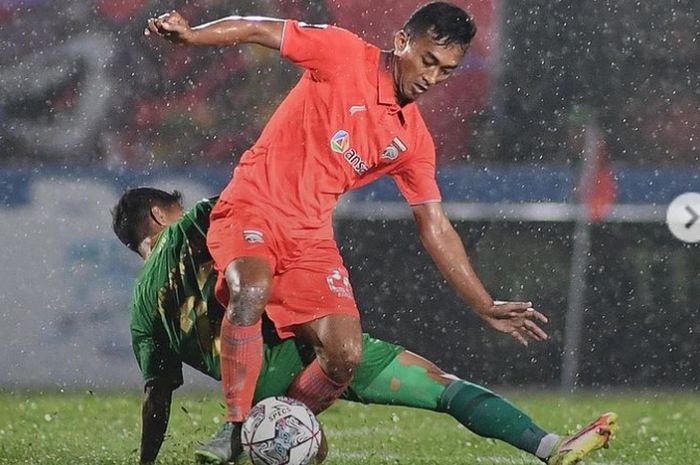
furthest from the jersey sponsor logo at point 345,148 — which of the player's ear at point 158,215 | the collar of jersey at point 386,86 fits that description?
the player's ear at point 158,215

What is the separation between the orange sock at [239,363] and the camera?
539 cm

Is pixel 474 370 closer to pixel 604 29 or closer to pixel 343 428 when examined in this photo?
pixel 343 428

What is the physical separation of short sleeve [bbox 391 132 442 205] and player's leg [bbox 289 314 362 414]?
0.59 m

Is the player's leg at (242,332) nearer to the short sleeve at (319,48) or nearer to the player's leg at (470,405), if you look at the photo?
the player's leg at (470,405)

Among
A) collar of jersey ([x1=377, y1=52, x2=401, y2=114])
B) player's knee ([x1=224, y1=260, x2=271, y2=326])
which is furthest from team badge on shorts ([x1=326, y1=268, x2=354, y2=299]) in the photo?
collar of jersey ([x1=377, y1=52, x2=401, y2=114])

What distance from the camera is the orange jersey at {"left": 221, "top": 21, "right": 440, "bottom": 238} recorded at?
5.72m

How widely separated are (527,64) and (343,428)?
3972mm

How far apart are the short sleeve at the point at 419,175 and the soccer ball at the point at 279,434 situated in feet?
3.47

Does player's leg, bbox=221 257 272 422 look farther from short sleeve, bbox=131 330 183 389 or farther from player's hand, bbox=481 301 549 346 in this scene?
player's hand, bbox=481 301 549 346

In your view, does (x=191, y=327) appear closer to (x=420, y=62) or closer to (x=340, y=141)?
(x=340, y=141)

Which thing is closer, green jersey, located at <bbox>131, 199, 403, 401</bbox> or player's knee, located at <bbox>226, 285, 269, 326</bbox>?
player's knee, located at <bbox>226, 285, 269, 326</bbox>

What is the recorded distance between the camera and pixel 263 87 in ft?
35.1

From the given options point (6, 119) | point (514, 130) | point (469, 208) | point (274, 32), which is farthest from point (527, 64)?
point (274, 32)

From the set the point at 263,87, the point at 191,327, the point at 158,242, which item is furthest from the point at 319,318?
the point at 263,87
